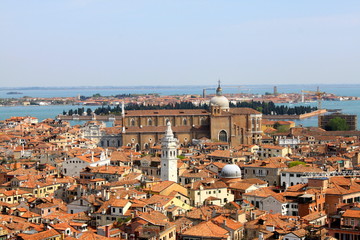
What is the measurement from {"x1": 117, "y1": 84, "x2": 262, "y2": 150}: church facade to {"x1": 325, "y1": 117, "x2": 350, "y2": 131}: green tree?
12.2 m

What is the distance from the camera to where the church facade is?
37469 mm

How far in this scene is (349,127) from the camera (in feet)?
170

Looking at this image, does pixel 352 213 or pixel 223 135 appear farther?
pixel 223 135

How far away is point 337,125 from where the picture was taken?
164ft

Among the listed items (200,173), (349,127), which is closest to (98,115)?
(349,127)

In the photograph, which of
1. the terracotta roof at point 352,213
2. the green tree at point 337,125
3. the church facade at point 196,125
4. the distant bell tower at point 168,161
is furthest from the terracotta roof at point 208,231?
the green tree at point 337,125

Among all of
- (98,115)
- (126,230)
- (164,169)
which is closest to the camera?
(126,230)

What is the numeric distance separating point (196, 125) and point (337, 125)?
48.6 ft

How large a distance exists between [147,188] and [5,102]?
126590mm

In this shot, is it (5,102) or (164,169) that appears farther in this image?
(5,102)

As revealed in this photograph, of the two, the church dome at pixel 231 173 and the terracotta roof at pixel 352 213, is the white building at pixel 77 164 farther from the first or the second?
the terracotta roof at pixel 352 213

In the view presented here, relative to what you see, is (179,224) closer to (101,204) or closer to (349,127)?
(101,204)

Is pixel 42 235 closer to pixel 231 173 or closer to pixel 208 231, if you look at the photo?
pixel 208 231

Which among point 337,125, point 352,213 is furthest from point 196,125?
point 352,213
